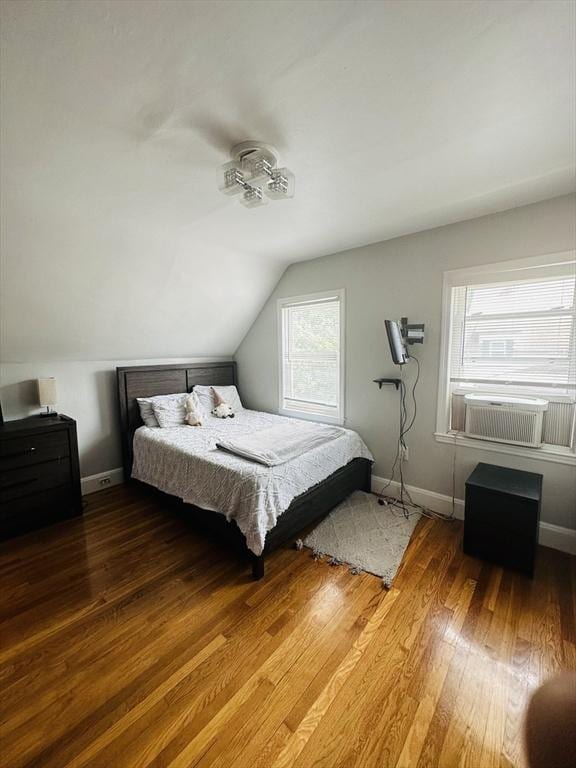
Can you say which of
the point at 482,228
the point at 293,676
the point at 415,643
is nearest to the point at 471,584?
the point at 415,643

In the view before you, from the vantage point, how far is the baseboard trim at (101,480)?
10.6 ft

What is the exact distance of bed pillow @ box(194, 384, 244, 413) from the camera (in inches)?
152

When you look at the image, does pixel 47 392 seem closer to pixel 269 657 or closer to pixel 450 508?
pixel 269 657

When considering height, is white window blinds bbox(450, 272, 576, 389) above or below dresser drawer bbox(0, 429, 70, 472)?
above

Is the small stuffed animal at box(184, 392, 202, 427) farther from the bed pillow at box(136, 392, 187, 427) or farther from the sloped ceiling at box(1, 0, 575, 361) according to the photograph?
the sloped ceiling at box(1, 0, 575, 361)

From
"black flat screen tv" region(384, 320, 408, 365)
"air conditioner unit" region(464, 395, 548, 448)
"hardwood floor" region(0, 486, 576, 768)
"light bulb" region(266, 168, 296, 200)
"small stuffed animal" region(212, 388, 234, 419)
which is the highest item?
"light bulb" region(266, 168, 296, 200)

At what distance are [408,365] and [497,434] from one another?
0.88m

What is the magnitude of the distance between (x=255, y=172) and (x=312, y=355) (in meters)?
2.23

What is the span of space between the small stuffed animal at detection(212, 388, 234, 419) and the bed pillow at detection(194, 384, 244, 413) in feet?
0.14

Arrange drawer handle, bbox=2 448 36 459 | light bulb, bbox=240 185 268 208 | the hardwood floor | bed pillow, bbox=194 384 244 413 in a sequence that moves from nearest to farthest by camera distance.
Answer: the hardwood floor < light bulb, bbox=240 185 268 208 < drawer handle, bbox=2 448 36 459 < bed pillow, bbox=194 384 244 413

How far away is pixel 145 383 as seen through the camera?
3549mm

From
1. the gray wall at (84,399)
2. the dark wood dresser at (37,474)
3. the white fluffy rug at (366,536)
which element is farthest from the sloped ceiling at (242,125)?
the white fluffy rug at (366,536)

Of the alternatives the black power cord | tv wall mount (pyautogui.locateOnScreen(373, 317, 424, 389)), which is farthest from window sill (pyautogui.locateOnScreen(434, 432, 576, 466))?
tv wall mount (pyautogui.locateOnScreen(373, 317, 424, 389))

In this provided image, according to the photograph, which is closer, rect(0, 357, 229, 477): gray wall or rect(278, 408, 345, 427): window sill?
rect(0, 357, 229, 477): gray wall
